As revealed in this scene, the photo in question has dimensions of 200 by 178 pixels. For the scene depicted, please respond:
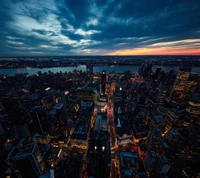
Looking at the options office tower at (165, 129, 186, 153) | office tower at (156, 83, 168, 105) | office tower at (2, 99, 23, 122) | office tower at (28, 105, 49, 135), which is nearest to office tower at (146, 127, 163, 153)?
office tower at (165, 129, 186, 153)

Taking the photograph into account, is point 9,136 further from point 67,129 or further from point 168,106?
point 168,106

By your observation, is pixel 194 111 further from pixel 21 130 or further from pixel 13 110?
pixel 13 110

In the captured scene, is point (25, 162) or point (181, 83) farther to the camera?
point (181, 83)

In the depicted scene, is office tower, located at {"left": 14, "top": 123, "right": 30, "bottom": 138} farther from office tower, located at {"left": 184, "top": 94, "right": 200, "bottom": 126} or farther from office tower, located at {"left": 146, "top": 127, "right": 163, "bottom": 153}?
office tower, located at {"left": 184, "top": 94, "right": 200, "bottom": 126}

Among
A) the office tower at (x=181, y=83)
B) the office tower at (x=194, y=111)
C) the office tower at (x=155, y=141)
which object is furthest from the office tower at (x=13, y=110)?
the office tower at (x=181, y=83)

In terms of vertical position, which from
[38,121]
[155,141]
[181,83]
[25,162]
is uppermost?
[181,83]

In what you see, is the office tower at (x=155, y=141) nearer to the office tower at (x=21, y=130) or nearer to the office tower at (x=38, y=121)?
the office tower at (x=38, y=121)

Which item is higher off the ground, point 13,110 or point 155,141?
point 13,110

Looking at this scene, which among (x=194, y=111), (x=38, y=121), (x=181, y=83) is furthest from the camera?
(x=181, y=83)

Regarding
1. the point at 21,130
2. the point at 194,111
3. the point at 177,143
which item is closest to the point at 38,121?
the point at 21,130
